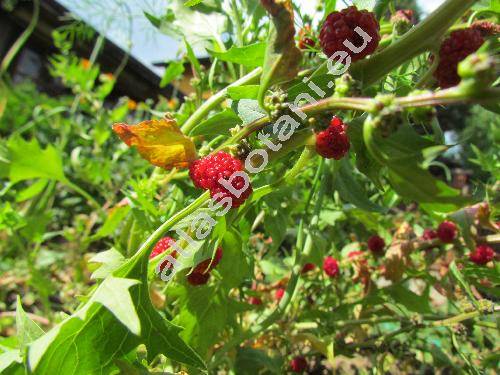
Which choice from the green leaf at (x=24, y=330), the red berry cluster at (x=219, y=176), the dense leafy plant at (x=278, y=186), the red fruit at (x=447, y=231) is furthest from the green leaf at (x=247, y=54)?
the red fruit at (x=447, y=231)

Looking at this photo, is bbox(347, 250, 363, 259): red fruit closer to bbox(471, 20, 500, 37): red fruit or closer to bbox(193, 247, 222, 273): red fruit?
bbox(193, 247, 222, 273): red fruit

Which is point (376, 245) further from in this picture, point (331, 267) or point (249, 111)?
point (249, 111)

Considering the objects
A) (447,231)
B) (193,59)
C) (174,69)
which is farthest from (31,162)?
(447,231)

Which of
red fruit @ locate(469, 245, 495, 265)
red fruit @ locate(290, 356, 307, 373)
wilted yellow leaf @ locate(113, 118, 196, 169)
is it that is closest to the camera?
wilted yellow leaf @ locate(113, 118, 196, 169)

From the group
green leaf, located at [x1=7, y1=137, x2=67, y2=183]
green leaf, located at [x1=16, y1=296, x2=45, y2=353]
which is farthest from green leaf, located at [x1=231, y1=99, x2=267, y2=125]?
green leaf, located at [x1=7, y1=137, x2=67, y2=183]

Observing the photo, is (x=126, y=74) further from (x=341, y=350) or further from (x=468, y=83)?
(x=468, y=83)

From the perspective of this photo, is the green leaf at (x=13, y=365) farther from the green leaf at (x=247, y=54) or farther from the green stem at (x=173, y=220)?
the green leaf at (x=247, y=54)
